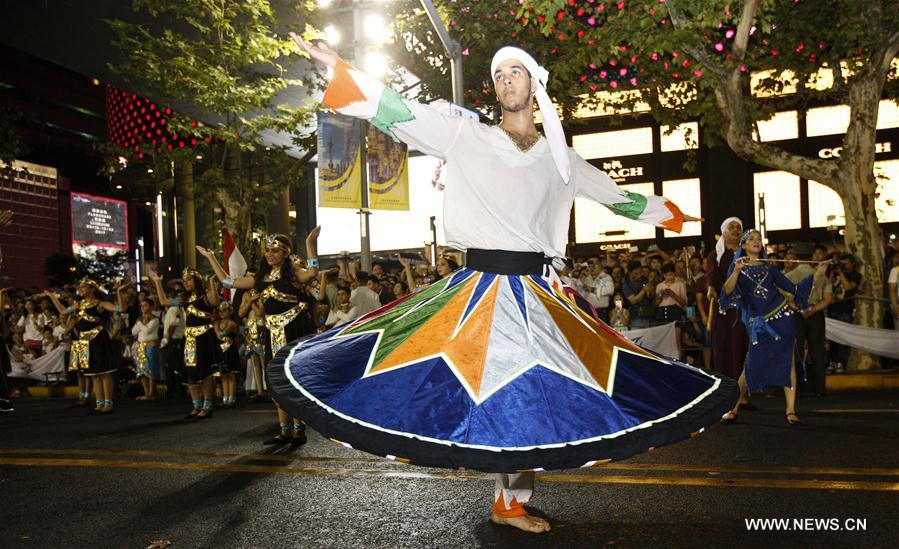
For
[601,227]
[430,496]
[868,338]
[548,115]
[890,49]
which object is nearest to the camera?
[548,115]

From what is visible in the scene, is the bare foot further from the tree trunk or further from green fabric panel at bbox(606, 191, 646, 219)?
the tree trunk

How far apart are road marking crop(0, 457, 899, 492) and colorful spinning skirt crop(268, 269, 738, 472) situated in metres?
1.59

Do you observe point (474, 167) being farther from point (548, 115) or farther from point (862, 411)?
point (862, 411)

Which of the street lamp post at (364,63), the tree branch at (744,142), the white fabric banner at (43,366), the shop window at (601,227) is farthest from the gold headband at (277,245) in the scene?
the shop window at (601,227)

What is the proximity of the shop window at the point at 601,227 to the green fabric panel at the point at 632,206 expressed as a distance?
996 inches

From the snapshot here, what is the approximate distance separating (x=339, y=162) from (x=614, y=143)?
1822 centimetres

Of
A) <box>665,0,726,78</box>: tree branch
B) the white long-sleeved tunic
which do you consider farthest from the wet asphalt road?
<box>665,0,726,78</box>: tree branch

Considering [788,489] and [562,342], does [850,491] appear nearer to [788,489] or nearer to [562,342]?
[788,489]

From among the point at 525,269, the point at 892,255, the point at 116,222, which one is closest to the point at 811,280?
the point at 525,269

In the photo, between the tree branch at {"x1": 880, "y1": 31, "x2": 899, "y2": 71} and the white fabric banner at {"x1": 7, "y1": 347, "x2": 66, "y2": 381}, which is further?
the white fabric banner at {"x1": 7, "y1": 347, "x2": 66, "y2": 381}

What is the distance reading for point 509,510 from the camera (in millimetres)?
4488

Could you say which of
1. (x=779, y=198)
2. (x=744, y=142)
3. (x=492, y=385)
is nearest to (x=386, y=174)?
(x=744, y=142)

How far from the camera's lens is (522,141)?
14.7ft

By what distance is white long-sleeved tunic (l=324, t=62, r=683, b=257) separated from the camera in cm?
434
